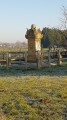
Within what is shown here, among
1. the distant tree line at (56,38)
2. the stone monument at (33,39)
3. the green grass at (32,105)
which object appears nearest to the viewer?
the green grass at (32,105)

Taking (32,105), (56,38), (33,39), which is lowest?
(32,105)

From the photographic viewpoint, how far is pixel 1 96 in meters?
6.34

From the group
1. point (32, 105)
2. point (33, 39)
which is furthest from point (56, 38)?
point (32, 105)

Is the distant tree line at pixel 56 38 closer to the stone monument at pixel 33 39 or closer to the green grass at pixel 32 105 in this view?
the stone monument at pixel 33 39

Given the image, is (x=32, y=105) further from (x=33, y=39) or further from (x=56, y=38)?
(x=56, y=38)

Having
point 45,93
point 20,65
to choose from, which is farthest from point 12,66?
point 45,93

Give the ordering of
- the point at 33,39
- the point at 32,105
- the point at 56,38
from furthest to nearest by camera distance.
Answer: the point at 56,38, the point at 33,39, the point at 32,105

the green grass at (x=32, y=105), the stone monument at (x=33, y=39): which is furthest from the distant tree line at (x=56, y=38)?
the green grass at (x=32, y=105)

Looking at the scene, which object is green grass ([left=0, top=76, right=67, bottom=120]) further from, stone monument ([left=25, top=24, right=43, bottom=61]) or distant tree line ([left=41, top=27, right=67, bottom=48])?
distant tree line ([left=41, top=27, right=67, bottom=48])

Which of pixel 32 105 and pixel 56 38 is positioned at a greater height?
pixel 56 38

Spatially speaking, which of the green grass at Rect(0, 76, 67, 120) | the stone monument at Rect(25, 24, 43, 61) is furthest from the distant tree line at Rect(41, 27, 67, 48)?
the green grass at Rect(0, 76, 67, 120)

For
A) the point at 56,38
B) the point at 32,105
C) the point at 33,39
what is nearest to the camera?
the point at 32,105

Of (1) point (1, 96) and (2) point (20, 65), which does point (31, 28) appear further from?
(1) point (1, 96)

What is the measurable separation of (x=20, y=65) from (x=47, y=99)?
983 centimetres
